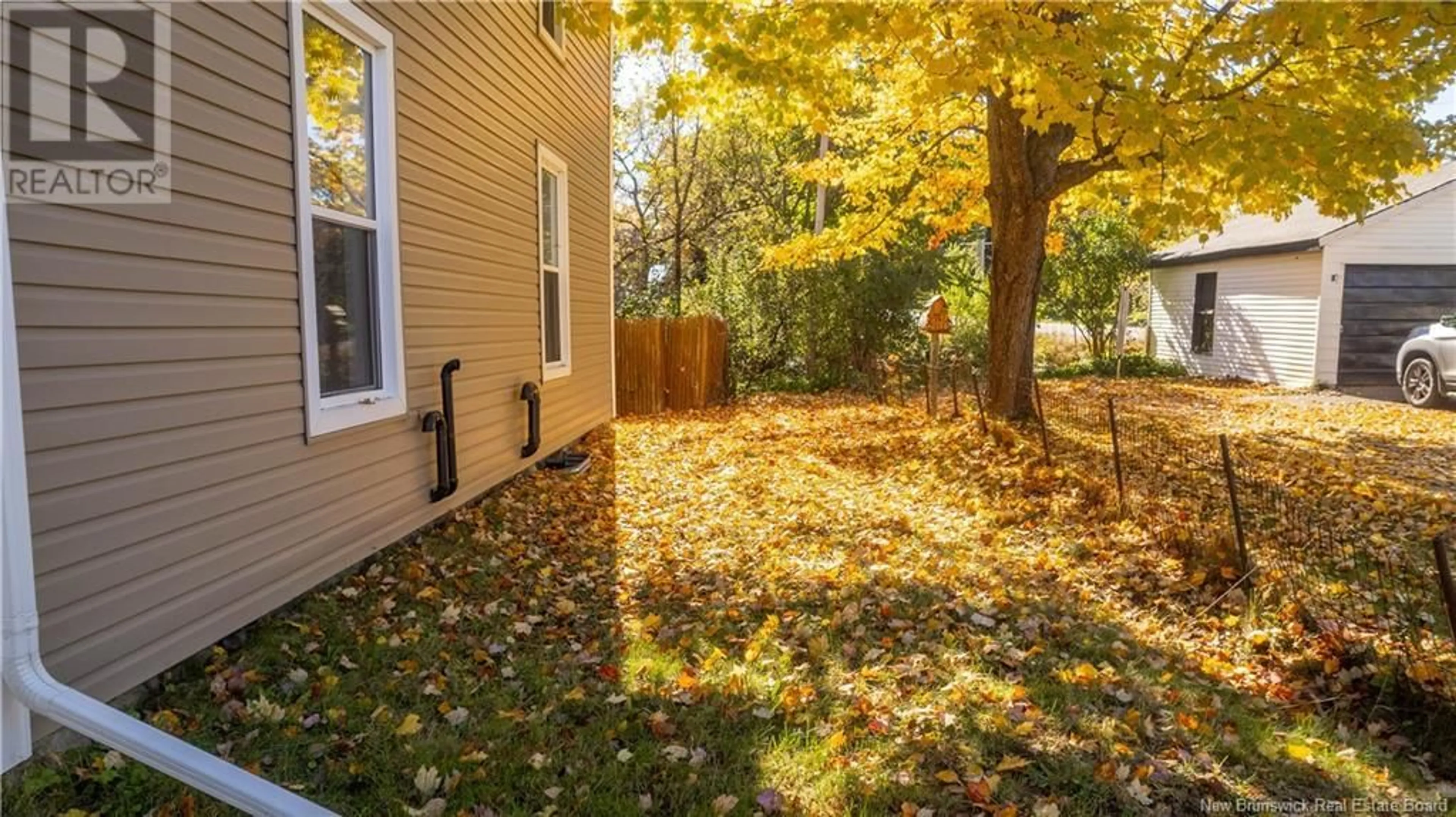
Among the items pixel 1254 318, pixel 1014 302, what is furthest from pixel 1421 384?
pixel 1014 302

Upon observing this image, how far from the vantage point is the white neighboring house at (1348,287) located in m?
13.9

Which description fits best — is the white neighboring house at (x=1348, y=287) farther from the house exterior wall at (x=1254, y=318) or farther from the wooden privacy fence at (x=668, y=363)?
the wooden privacy fence at (x=668, y=363)

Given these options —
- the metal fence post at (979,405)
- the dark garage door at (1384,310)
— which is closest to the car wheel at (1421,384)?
the dark garage door at (1384,310)

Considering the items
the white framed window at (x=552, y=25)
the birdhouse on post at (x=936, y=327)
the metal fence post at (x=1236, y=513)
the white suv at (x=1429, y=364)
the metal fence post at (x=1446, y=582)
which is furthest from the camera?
the birdhouse on post at (x=936, y=327)

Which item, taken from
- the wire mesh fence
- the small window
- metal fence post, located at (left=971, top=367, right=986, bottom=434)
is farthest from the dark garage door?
metal fence post, located at (left=971, top=367, right=986, bottom=434)

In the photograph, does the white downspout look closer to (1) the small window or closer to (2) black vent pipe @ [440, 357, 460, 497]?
(2) black vent pipe @ [440, 357, 460, 497]

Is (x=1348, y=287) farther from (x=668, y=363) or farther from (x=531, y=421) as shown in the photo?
(x=531, y=421)

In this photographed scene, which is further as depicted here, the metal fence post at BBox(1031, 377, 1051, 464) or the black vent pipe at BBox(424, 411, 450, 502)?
the metal fence post at BBox(1031, 377, 1051, 464)

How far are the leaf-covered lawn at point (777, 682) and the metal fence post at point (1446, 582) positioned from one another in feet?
1.59

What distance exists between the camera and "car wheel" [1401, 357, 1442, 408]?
38.6 ft

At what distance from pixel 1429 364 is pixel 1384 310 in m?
2.74

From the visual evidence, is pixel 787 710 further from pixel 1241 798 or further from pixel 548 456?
pixel 548 456

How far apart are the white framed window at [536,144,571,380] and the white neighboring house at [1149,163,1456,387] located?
10.4m

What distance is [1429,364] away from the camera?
38.8 ft
